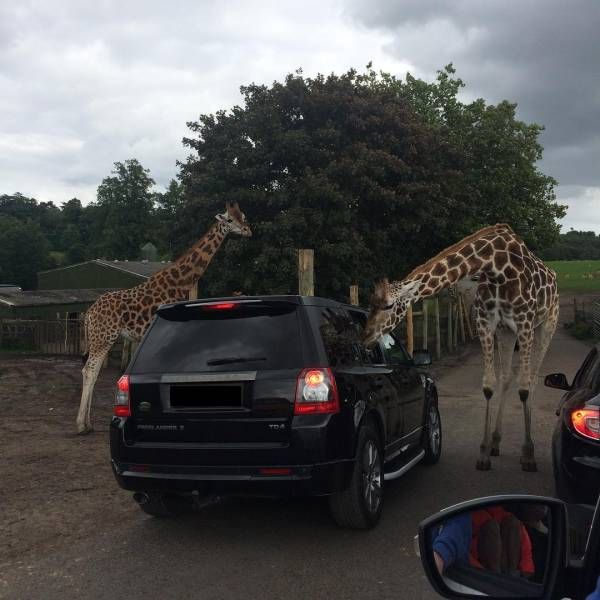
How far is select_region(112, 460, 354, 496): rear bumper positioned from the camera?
4453mm

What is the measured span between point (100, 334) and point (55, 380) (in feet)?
18.4

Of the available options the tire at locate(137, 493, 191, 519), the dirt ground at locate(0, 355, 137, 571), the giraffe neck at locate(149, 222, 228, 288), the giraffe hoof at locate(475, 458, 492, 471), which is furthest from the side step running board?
the giraffe neck at locate(149, 222, 228, 288)

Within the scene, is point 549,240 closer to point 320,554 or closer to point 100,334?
point 100,334

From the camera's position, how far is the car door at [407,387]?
6.19m

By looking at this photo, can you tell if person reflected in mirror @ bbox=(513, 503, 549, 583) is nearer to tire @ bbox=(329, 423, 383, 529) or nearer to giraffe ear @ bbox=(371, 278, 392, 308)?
tire @ bbox=(329, 423, 383, 529)

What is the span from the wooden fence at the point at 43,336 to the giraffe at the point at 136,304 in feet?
40.4

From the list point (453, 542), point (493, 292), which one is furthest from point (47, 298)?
point (453, 542)

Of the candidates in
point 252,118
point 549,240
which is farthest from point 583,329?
point 252,118

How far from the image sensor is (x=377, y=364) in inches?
237

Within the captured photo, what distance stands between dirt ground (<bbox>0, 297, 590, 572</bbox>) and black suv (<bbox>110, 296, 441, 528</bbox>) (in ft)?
2.53

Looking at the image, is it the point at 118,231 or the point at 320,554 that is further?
the point at 118,231

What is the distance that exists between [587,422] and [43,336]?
2509 cm

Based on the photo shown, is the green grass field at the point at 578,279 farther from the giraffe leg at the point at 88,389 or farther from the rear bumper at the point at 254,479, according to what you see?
the rear bumper at the point at 254,479

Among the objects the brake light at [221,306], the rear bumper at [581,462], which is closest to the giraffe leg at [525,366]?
the rear bumper at [581,462]
